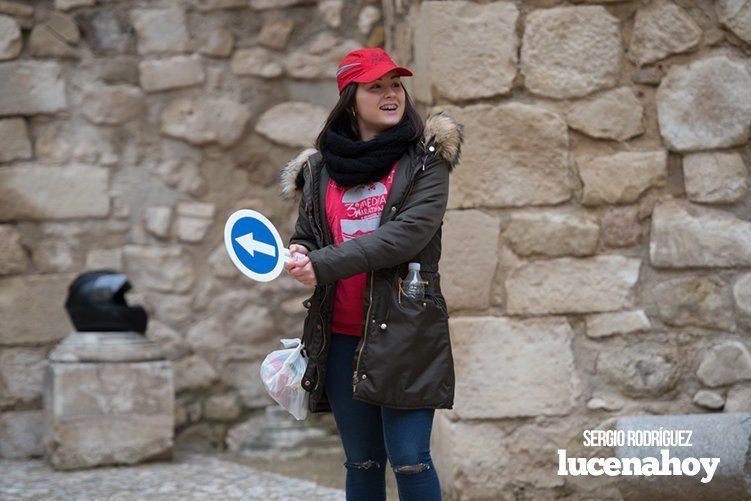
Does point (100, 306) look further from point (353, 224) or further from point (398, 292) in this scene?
point (398, 292)

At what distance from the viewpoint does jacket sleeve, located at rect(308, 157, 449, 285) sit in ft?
8.44

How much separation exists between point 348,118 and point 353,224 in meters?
0.30

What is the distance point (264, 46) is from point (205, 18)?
1.01ft

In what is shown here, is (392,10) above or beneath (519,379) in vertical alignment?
above

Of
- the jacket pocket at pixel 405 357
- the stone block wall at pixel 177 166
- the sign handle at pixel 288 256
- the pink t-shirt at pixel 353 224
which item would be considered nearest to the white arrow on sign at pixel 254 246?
the sign handle at pixel 288 256

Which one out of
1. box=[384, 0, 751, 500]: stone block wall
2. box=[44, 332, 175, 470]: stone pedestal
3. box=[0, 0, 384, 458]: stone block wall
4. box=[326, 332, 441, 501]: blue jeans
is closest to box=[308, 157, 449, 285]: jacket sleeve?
box=[326, 332, 441, 501]: blue jeans

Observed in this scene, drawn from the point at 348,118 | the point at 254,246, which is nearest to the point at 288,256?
the point at 254,246

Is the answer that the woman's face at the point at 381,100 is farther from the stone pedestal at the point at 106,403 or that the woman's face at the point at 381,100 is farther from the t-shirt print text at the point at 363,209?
the stone pedestal at the point at 106,403

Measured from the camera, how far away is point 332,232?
2.77 metres

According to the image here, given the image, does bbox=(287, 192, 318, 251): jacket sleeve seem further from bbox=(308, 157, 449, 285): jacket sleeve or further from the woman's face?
the woman's face

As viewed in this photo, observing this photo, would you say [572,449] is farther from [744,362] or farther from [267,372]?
[267,372]

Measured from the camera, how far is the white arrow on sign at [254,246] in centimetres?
263

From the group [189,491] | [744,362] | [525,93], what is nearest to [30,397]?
[189,491]

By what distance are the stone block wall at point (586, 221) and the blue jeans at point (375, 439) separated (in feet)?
3.32
